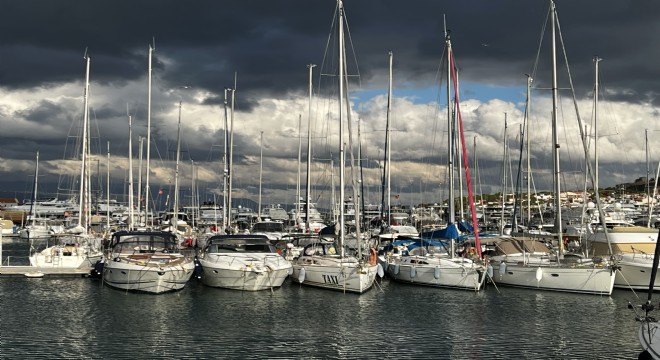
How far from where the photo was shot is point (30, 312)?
32531 mm

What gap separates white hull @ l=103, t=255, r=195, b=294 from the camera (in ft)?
121

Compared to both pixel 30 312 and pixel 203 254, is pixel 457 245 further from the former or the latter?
pixel 30 312

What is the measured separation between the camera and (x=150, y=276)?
36844mm

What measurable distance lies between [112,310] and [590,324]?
2165cm

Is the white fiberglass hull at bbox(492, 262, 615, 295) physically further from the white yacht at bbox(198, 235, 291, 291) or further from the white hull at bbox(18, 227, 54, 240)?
the white hull at bbox(18, 227, 54, 240)

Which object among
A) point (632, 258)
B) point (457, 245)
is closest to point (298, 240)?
point (457, 245)

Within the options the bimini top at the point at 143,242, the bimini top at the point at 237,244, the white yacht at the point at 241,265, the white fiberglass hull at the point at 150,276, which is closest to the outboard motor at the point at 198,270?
the white yacht at the point at 241,265

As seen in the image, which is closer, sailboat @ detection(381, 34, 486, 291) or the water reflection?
the water reflection

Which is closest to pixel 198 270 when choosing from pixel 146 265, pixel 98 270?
pixel 146 265

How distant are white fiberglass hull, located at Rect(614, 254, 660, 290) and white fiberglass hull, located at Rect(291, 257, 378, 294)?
549 inches

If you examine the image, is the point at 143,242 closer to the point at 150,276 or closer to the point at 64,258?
the point at 150,276

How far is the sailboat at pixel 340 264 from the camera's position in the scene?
125ft

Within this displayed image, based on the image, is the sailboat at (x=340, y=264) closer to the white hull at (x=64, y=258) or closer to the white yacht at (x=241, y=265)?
the white yacht at (x=241, y=265)

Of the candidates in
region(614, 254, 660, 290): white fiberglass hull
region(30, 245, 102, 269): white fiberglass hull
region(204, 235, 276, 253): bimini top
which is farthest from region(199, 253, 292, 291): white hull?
region(614, 254, 660, 290): white fiberglass hull
